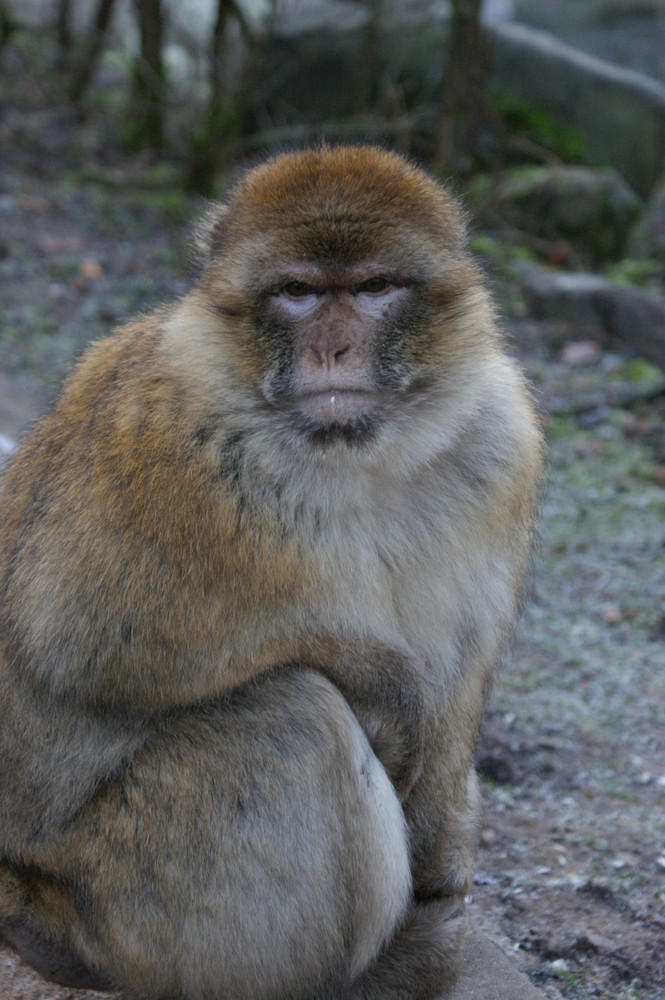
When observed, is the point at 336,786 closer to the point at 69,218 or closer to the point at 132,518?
the point at 132,518

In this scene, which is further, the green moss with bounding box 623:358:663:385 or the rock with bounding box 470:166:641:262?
the rock with bounding box 470:166:641:262

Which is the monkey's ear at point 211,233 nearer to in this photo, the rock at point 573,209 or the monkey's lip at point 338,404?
the monkey's lip at point 338,404

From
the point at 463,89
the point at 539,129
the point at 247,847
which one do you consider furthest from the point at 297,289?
the point at 539,129

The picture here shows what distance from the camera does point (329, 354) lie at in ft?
8.48

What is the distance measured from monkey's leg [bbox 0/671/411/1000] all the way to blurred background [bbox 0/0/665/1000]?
533 millimetres

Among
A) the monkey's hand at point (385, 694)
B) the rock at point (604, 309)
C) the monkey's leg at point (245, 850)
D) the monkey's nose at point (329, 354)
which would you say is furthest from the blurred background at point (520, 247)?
the monkey's hand at point (385, 694)

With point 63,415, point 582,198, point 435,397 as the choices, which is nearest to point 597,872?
point 435,397

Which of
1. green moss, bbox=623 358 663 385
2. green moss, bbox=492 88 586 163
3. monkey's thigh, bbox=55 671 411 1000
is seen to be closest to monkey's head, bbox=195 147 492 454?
monkey's thigh, bbox=55 671 411 1000

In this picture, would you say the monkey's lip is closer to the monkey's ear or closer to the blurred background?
the monkey's ear

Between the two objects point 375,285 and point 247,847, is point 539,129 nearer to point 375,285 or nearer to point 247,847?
point 375,285

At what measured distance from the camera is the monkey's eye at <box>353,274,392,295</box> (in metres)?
2.66

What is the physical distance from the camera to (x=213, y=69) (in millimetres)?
A: 9273

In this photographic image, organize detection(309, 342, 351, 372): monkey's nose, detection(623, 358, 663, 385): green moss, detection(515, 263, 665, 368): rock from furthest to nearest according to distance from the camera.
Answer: detection(515, 263, 665, 368): rock → detection(623, 358, 663, 385): green moss → detection(309, 342, 351, 372): monkey's nose

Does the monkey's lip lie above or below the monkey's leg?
above
